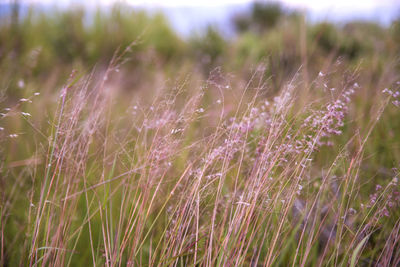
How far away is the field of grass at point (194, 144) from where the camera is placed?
1.36 metres

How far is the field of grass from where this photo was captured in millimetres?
1364

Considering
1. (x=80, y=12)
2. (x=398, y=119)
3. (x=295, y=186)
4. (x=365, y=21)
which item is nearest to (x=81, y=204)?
(x=295, y=186)

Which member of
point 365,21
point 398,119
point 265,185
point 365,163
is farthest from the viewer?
point 365,21

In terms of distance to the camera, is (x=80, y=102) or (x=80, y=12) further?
(x=80, y=12)

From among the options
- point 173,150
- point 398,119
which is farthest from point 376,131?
point 173,150

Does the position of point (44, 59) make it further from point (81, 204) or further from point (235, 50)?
point (81, 204)

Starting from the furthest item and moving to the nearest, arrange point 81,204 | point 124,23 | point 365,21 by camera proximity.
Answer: point 365,21 → point 124,23 → point 81,204

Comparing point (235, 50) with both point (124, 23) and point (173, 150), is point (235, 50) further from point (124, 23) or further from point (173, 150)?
point (173, 150)

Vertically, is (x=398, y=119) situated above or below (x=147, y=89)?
above

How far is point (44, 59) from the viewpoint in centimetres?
650

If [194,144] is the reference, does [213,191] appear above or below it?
below

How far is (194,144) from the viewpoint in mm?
1427

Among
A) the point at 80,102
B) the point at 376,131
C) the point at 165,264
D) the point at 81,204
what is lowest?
the point at 81,204

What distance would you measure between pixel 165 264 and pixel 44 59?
6.31 metres
